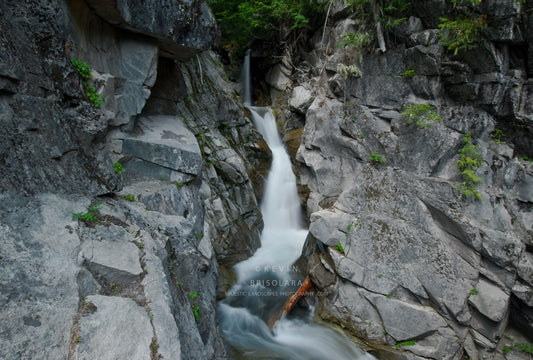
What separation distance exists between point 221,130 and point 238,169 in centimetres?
198

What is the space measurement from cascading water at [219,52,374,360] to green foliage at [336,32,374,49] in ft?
16.3

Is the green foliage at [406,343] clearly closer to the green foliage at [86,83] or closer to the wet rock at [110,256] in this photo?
the wet rock at [110,256]

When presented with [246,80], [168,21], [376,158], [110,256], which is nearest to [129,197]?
[110,256]

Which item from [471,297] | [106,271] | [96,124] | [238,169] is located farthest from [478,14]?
[106,271]

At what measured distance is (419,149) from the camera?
321 inches

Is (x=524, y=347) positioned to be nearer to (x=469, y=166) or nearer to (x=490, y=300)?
(x=490, y=300)

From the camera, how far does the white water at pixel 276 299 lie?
267 inches

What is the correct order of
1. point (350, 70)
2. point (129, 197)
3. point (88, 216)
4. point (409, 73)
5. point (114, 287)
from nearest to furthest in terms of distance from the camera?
point (114, 287) < point (88, 216) < point (129, 197) < point (409, 73) < point (350, 70)

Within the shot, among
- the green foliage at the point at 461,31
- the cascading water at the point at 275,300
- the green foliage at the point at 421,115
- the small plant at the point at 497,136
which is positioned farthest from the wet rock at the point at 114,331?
the small plant at the point at 497,136

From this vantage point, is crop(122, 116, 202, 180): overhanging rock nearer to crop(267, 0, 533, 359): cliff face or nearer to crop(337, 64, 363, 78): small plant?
crop(267, 0, 533, 359): cliff face

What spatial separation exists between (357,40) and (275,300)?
27.2ft

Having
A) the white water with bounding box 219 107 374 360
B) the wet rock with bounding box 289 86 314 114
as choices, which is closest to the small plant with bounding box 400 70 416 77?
the wet rock with bounding box 289 86 314 114

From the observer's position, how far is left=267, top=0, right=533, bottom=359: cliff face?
710cm

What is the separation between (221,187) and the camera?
9398 mm
